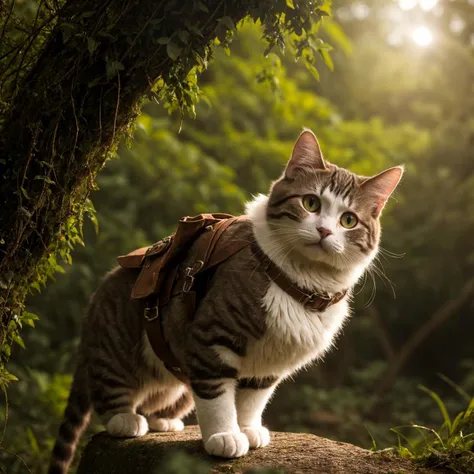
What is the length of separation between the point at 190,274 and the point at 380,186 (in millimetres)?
945

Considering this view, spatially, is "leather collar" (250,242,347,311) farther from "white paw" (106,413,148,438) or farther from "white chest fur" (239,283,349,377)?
"white paw" (106,413,148,438)

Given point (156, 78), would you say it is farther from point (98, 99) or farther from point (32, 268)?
point (32, 268)

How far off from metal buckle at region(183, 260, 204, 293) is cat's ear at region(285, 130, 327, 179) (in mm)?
563

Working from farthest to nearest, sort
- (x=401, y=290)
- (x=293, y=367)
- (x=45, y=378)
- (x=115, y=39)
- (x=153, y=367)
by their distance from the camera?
(x=401, y=290) → (x=45, y=378) → (x=153, y=367) → (x=293, y=367) → (x=115, y=39)

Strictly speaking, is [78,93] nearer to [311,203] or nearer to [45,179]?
[45,179]

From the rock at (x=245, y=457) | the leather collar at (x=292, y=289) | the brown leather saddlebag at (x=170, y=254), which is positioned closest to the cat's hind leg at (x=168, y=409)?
the rock at (x=245, y=457)

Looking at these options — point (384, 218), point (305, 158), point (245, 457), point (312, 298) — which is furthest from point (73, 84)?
point (384, 218)

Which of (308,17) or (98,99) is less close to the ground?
(308,17)

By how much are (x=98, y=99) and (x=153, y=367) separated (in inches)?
53.3

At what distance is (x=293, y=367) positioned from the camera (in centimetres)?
284

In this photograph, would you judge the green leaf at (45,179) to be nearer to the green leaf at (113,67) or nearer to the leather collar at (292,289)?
the green leaf at (113,67)

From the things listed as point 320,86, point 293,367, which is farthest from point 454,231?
point 293,367

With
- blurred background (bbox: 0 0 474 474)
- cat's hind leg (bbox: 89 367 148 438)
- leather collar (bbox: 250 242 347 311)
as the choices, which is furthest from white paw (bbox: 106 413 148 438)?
blurred background (bbox: 0 0 474 474)

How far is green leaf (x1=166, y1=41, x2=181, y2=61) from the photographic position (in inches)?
91.6
